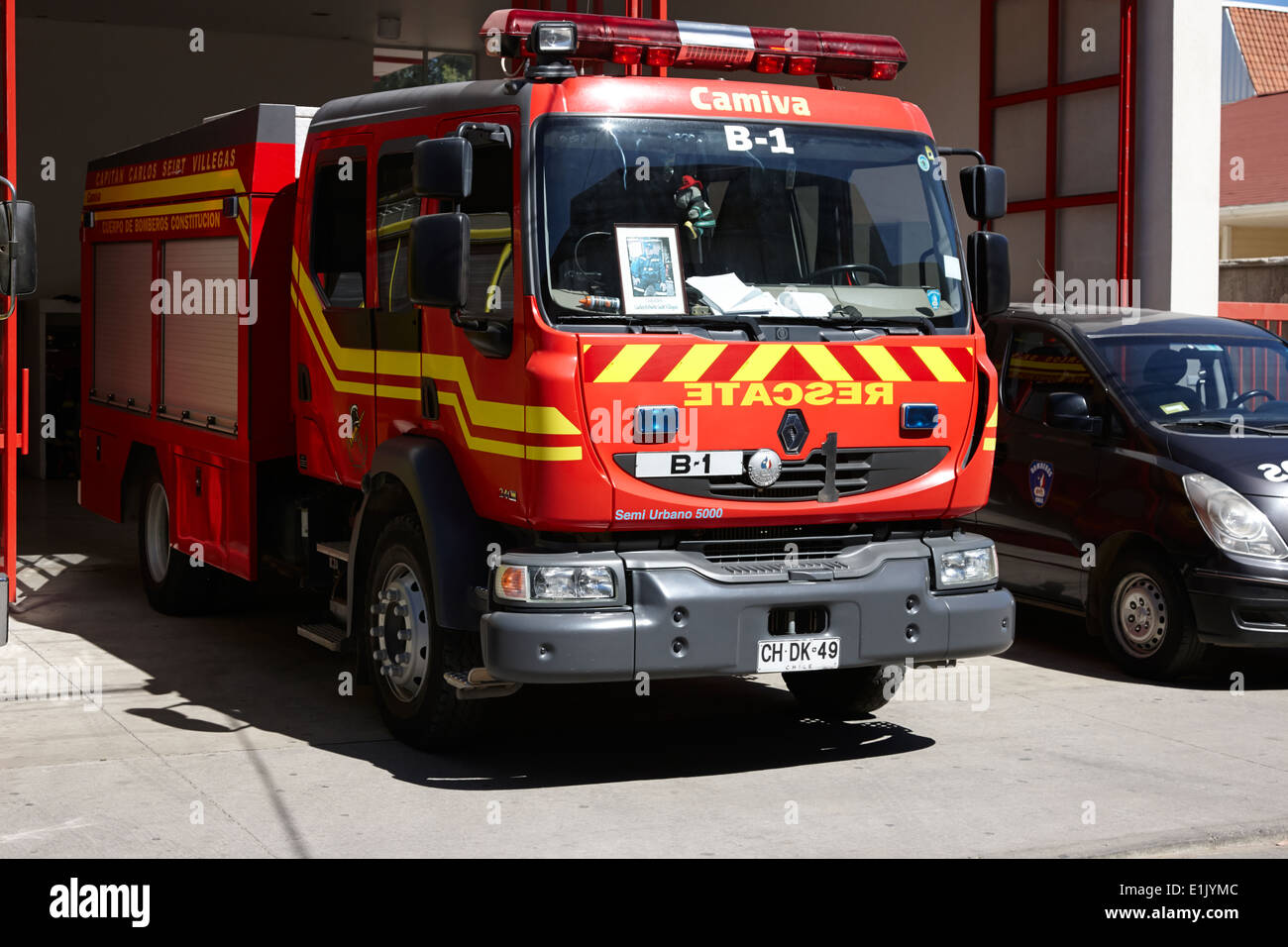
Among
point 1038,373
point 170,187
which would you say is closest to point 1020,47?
point 1038,373

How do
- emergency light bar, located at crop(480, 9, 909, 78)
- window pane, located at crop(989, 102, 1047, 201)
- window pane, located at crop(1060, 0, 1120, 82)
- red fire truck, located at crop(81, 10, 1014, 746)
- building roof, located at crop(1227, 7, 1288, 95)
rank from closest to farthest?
red fire truck, located at crop(81, 10, 1014, 746) → emergency light bar, located at crop(480, 9, 909, 78) → window pane, located at crop(1060, 0, 1120, 82) → window pane, located at crop(989, 102, 1047, 201) → building roof, located at crop(1227, 7, 1288, 95)

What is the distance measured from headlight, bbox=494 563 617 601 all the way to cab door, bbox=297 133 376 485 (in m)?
1.55

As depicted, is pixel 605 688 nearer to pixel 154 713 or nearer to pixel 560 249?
pixel 154 713

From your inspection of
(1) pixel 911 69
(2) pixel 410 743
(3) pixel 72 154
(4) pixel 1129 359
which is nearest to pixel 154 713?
(2) pixel 410 743

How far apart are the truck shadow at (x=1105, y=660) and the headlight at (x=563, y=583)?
12.5ft

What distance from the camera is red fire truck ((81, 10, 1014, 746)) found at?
244 inches

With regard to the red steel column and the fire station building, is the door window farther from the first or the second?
the red steel column

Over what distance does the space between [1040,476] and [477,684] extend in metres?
4.23

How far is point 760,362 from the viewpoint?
20.9 feet

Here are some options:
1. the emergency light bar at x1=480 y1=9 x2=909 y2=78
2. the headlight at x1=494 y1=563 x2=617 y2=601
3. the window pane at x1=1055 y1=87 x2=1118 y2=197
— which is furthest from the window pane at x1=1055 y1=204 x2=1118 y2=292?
the headlight at x1=494 y1=563 x2=617 y2=601

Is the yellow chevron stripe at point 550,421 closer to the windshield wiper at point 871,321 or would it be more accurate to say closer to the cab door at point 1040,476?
the windshield wiper at point 871,321

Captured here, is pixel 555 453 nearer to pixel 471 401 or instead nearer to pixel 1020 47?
pixel 471 401

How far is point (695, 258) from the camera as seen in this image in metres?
6.43

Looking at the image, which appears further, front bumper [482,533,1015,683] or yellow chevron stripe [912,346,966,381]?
yellow chevron stripe [912,346,966,381]
